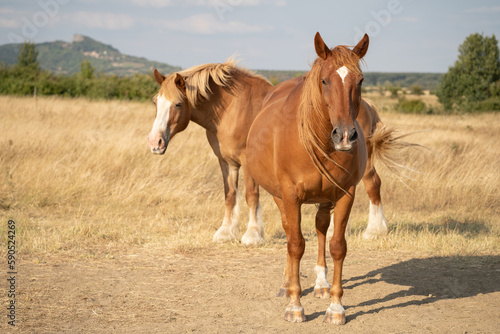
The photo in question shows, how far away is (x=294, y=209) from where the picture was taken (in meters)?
3.85

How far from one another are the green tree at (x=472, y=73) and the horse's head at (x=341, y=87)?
27297 mm

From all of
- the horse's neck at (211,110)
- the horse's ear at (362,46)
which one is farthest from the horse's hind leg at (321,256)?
the horse's neck at (211,110)

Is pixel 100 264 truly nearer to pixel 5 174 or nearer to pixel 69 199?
pixel 69 199

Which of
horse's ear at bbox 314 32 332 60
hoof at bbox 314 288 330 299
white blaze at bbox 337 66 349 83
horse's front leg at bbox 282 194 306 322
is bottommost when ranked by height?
hoof at bbox 314 288 330 299

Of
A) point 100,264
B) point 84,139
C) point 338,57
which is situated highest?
point 338,57

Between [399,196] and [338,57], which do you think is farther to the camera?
[399,196]

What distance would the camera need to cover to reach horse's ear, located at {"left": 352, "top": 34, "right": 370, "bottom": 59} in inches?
137

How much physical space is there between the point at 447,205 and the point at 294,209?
18.7 feet

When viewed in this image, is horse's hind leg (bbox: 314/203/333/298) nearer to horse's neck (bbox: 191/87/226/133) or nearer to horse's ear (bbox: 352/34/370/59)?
horse's ear (bbox: 352/34/370/59)

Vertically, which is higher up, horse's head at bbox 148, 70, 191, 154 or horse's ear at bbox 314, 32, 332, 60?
horse's ear at bbox 314, 32, 332, 60

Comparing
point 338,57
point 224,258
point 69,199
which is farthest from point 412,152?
point 338,57

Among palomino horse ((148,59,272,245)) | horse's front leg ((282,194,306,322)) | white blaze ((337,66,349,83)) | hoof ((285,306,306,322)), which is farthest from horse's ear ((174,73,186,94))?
hoof ((285,306,306,322))

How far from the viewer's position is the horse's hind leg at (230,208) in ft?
21.6

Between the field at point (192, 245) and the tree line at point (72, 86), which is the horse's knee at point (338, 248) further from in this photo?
the tree line at point (72, 86)
